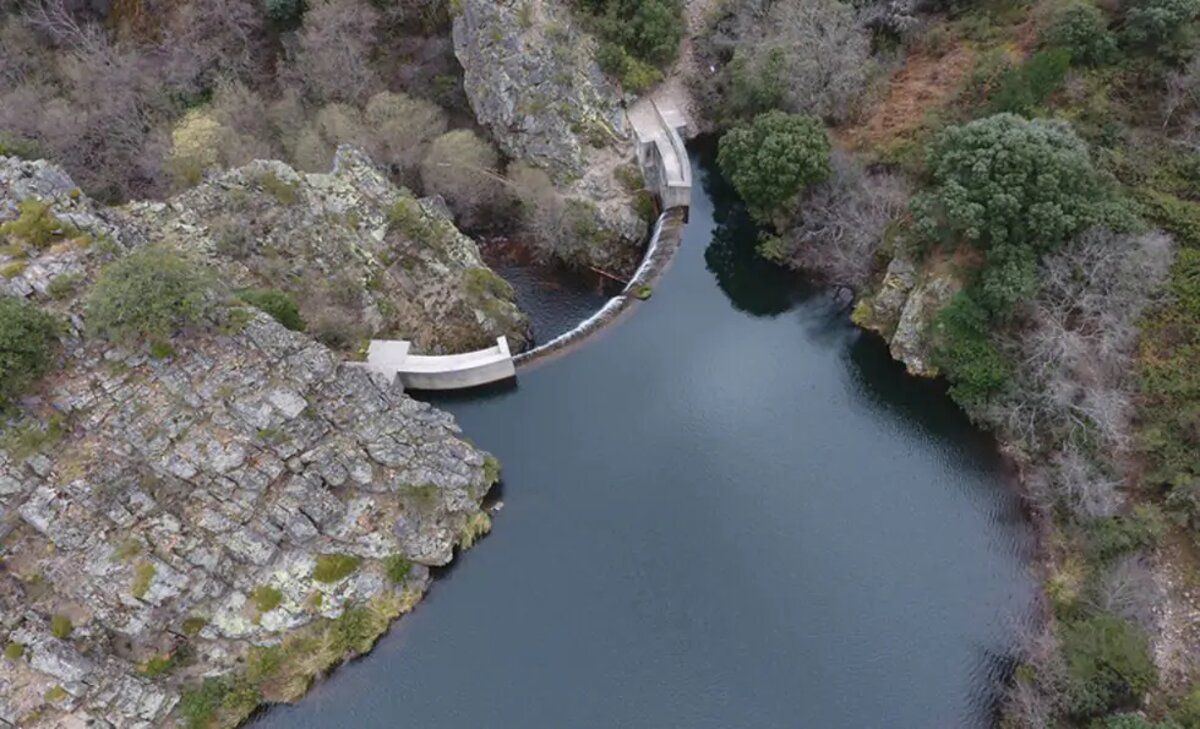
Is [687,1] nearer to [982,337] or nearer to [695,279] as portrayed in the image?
[695,279]

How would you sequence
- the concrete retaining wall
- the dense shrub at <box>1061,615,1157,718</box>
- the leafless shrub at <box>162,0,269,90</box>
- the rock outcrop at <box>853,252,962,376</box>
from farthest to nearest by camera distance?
the leafless shrub at <box>162,0,269,90</box> → the concrete retaining wall → the rock outcrop at <box>853,252,962,376</box> → the dense shrub at <box>1061,615,1157,718</box>

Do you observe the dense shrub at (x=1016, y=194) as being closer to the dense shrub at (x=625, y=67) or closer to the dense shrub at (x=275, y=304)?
the dense shrub at (x=625, y=67)

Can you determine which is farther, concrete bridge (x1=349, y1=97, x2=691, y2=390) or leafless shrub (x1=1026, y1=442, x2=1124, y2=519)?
concrete bridge (x1=349, y1=97, x2=691, y2=390)

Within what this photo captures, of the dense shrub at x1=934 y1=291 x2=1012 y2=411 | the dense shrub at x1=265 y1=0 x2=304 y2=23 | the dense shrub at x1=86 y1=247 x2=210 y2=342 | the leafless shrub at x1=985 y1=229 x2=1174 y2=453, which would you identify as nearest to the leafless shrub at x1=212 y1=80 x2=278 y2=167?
the dense shrub at x1=265 y1=0 x2=304 y2=23

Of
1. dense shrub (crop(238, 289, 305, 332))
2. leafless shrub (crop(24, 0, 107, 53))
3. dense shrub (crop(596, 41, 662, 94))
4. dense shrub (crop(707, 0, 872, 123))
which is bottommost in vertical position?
dense shrub (crop(238, 289, 305, 332))

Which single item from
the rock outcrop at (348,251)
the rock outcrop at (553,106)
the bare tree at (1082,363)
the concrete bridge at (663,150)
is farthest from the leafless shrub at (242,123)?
the bare tree at (1082,363)

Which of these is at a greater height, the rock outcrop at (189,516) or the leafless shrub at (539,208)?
the leafless shrub at (539,208)

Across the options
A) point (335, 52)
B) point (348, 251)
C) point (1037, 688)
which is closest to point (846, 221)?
point (1037, 688)

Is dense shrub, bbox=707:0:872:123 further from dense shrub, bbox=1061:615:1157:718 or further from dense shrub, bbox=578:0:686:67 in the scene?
dense shrub, bbox=1061:615:1157:718

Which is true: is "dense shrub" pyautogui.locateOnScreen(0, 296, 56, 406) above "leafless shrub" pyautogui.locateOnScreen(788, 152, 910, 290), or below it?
below
